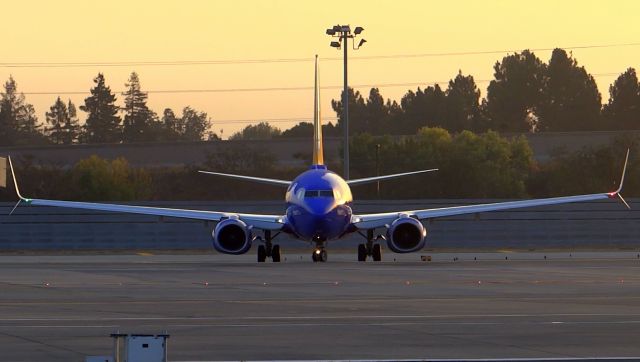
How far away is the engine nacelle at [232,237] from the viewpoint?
50469mm

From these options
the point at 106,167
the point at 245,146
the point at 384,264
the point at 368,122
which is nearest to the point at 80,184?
the point at 106,167

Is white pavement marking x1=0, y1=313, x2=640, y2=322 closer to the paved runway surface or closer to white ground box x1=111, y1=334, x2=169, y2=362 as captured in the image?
the paved runway surface

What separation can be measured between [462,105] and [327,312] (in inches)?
6141

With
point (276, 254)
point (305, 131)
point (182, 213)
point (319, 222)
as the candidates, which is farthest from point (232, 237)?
point (305, 131)

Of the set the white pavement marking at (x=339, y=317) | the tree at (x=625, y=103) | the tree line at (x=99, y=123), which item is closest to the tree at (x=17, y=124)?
the tree line at (x=99, y=123)

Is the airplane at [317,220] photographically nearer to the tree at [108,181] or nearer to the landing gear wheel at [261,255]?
the landing gear wheel at [261,255]

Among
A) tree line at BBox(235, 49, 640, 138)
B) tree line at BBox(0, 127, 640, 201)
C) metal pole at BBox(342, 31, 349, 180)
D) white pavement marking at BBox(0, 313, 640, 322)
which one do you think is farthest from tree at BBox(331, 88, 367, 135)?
white pavement marking at BBox(0, 313, 640, 322)

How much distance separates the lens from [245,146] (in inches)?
4250

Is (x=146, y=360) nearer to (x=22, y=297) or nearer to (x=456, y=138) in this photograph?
(x=22, y=297)

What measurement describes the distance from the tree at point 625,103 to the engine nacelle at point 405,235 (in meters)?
A: 133

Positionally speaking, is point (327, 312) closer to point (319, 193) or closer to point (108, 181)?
point (319, 193)

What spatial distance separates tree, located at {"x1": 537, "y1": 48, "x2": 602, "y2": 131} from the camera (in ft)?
579

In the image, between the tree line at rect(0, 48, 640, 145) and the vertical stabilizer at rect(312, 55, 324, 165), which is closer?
the vertical stabilizer at rect(312, 55, 324, 165)

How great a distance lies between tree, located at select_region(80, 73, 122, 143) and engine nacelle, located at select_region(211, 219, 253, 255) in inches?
4500
